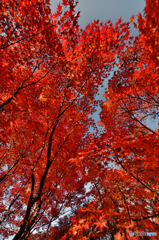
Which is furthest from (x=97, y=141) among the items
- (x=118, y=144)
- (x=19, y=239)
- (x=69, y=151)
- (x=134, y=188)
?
(x=134, y=188)

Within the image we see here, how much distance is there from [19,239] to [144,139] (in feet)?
13.8

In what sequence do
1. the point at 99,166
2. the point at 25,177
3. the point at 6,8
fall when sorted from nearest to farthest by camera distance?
the point at 99,166, the point at 6,8, the point at 25,177

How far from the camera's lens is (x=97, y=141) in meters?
3.58

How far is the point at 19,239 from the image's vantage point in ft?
9.77

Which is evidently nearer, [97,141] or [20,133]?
[97,141]

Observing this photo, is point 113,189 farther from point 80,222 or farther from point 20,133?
point 20,133

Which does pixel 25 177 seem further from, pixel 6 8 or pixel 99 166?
pixel 6 8

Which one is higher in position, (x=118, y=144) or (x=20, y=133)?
(x=20, y=133)

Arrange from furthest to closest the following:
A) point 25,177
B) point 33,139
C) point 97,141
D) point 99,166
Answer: point 25,177 → point 33,139 → point 99,166 → point 97,141

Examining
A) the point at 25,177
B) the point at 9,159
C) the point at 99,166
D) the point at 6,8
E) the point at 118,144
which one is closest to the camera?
the point at 118,144

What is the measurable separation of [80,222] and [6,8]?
857 centimetres

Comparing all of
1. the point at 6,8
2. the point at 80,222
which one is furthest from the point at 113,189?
the point at 6,8

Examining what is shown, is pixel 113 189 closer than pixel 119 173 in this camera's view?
No

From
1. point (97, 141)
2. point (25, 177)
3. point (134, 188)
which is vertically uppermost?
point (25, 177)
